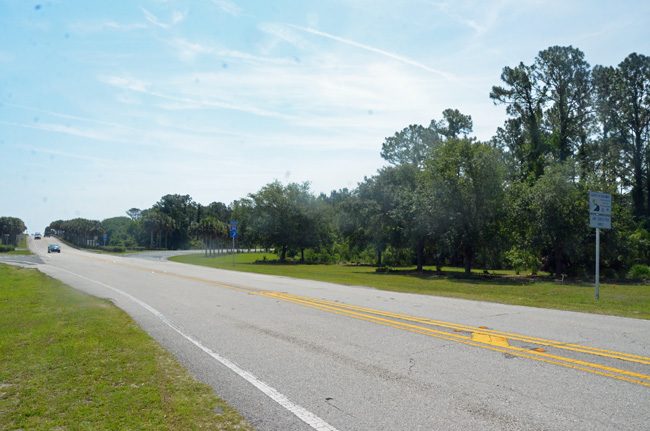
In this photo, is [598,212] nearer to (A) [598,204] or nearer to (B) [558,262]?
(A) [598,204]

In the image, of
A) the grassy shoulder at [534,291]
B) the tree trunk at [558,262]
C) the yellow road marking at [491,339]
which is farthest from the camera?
the tree trunk at [558,262]

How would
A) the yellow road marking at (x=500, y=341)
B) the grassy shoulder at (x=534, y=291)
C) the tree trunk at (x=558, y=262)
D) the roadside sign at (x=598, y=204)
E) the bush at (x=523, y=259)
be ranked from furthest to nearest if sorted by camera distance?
the bush at (x=523, y=259) → the tree trunk at (x=558, y=262) → the roadside sign at (x=598, y=204) → the grassy shoulder at (x=534, y=291) → the yellow road marking at (x=500, y=341)

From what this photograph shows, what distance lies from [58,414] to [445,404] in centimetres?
411

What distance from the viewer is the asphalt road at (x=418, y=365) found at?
511 centimetres

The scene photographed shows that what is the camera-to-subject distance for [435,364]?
704 centimetres

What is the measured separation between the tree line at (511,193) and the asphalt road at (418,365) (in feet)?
70.9

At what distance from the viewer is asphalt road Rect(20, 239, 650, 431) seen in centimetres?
511

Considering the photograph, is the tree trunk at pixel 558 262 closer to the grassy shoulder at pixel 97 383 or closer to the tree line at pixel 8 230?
the grassy shoulder at pixel 97 383

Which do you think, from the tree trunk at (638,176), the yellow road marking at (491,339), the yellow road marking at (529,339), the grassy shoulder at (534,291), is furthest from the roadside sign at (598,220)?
the tree trunk at (638,176)

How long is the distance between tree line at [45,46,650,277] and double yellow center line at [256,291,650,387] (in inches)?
915

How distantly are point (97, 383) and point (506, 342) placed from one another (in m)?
6.22

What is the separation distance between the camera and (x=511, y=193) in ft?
117

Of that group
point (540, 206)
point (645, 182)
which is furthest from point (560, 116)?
point (540, 206)

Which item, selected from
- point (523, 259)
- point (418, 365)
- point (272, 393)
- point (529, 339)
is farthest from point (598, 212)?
point (523, 259)
